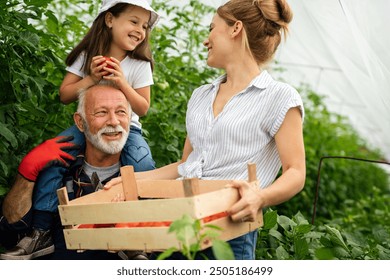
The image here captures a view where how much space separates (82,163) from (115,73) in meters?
0.39

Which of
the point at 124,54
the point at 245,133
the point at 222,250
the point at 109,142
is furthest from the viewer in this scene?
the point at 124,54

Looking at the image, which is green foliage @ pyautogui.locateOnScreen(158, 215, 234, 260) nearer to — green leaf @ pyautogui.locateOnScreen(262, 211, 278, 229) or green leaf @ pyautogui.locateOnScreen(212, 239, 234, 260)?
green leaf @ pyautogui.locateOnScreen(212, 239, 234, 260)

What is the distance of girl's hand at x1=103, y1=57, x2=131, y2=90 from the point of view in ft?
10.1

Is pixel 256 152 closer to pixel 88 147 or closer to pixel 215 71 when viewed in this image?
pixel 88 147

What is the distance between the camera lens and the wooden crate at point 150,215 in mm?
2195

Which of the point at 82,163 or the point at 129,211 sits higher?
the point at 129,211

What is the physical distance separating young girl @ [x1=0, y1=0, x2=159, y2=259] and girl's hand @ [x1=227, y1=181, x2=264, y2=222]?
3.06 ft

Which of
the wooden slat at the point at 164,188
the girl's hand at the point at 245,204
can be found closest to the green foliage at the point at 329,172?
the wooden slat at the point at 164,188

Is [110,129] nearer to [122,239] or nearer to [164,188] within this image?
[164,188]

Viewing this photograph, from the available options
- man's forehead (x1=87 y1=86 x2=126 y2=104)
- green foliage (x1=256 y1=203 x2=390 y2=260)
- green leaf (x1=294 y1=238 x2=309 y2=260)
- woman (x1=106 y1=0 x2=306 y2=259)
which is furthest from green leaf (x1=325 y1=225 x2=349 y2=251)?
man's forehead (x1=87 y1=86 x2=126 y2=104)

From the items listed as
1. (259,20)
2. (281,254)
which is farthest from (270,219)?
(259,20)

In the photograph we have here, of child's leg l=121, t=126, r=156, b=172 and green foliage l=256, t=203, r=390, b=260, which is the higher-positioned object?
child's leg l=121, t=126, r=156, b=172

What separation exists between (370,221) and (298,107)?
12.8 ft

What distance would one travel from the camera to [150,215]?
2258 mm
